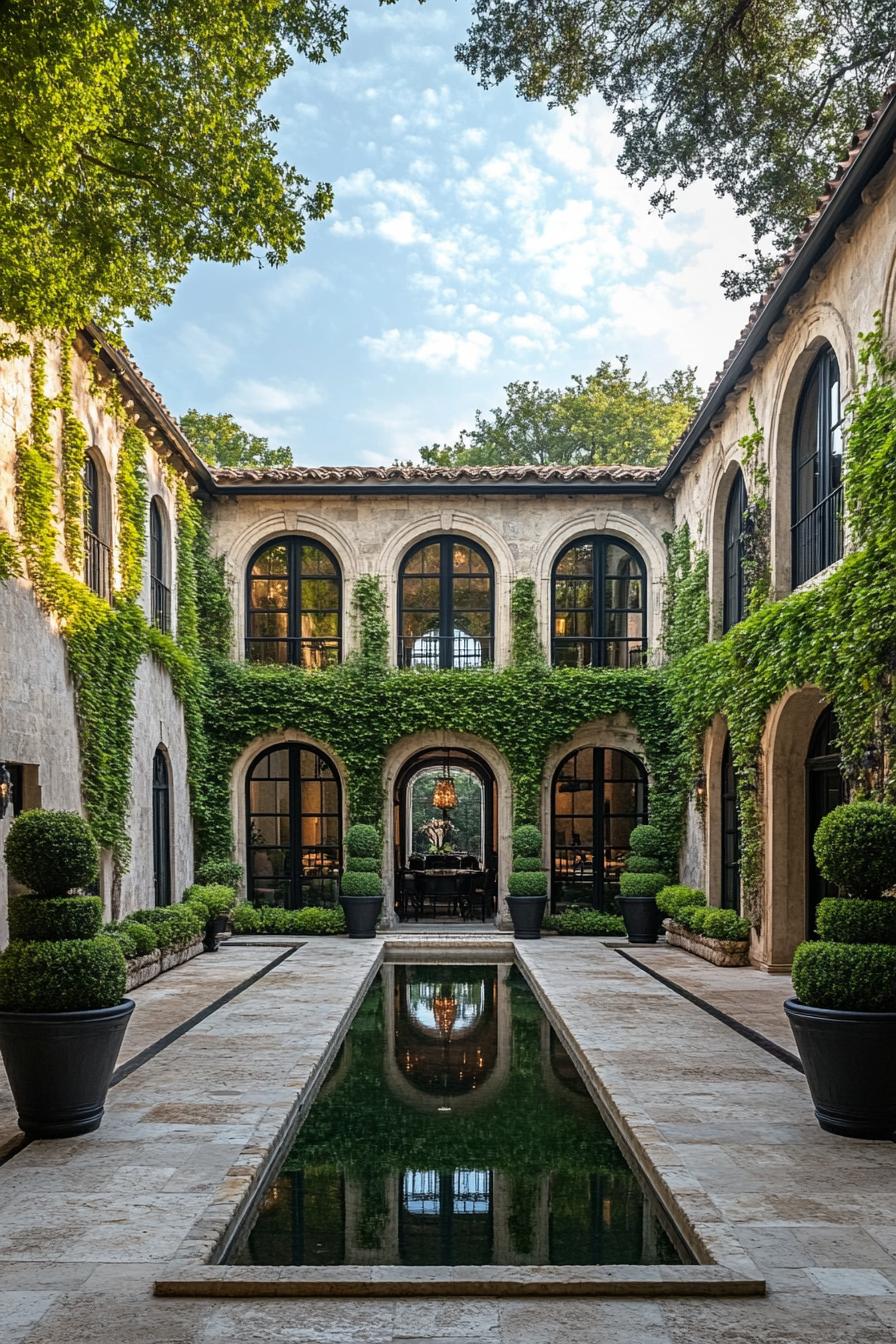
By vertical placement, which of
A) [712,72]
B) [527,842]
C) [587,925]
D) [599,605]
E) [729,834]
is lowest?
[587,925]

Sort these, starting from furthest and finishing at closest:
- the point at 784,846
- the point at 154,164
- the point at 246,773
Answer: the point at 246,773, the point at 784,846, the point at 154,164

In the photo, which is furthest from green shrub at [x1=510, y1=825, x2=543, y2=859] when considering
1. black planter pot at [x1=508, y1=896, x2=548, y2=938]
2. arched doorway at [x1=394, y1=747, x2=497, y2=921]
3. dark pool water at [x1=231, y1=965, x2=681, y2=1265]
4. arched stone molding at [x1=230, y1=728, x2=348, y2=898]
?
dark pool water at [x1=231, y1=965, x2=681, y2=1265]

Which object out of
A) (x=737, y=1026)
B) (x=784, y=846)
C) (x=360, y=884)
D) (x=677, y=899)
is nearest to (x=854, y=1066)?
(x=737, y=1026)

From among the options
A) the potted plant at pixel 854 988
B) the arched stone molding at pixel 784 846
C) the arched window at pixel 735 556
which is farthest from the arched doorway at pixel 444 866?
the potted plant at pixel 854 988

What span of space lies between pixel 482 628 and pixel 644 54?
30.5ft

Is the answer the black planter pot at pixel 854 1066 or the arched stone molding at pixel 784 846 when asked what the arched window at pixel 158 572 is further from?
the black planter pot at pixel 854 1066

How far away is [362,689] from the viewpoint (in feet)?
60.1

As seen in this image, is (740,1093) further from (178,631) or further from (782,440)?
(178,631)

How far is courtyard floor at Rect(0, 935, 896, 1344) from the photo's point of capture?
425 cm

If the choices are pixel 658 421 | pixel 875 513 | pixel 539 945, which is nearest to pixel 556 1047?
pixel 875 513

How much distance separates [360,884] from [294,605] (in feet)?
15.9

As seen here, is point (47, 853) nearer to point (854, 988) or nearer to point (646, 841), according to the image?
point (854, 988)

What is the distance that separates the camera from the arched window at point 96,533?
13.4m

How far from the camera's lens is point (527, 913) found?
17453 mm
